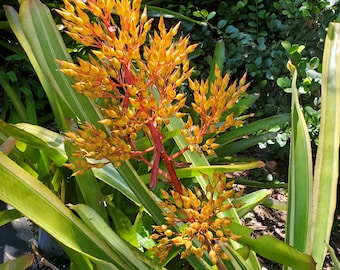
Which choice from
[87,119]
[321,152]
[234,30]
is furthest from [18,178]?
[234,30]

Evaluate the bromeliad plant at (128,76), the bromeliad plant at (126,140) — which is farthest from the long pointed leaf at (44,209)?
the bromeliad plant at (128,76)

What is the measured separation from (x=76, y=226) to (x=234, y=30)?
164 cm

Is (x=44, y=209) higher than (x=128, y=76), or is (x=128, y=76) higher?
(x=128, y=76)

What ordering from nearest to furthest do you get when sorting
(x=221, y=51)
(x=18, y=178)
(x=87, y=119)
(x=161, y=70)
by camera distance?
(x=161, y=70) < (x=18, y=178) < (x=87, y=119) < (x=221, y=51)

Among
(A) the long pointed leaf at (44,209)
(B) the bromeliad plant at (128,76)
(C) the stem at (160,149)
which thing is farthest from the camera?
(A) the long pointed leaf at (44,209)

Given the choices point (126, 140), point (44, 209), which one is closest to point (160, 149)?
point (126, 140)

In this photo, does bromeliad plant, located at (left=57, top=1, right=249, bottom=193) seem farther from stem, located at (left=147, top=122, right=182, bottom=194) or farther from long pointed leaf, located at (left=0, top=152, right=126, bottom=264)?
long pointed leaf, located at (left=0, top=152, right=126, bottom=264)

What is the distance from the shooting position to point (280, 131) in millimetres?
2396

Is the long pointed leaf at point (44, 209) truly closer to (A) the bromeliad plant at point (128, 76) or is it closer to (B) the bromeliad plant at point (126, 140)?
(B) the bromeliad plant at point (126, 140)

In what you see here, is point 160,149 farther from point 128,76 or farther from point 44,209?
point 44,209

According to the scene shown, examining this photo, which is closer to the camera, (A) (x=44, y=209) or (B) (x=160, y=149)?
(B) (x=160, y=149)

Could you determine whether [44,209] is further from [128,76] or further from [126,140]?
[128,76]

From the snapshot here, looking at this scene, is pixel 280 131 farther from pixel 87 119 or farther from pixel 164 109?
pixel 164 109

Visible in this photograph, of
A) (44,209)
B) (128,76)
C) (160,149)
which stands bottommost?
(44,209)
